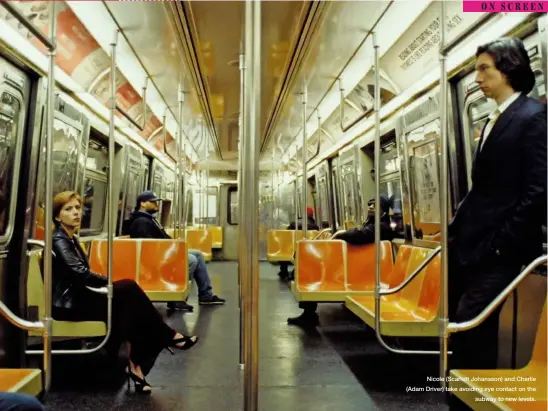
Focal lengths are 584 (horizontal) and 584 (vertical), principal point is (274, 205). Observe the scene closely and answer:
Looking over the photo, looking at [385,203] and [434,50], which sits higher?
[434,50]

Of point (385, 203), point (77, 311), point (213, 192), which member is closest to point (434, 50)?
point (385, 203)

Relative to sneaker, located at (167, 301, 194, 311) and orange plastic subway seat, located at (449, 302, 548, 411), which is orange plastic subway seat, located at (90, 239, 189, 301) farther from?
orange plastic subway seat, located at (449, 302, 548, 411)

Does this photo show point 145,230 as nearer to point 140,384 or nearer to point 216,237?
point 140,384

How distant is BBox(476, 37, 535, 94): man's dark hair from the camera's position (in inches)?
93.8

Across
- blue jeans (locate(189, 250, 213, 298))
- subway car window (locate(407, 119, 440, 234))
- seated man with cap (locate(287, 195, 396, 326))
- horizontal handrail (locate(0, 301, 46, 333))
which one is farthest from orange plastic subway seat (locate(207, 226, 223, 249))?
horizontal handrail (locate(0, 301, 46, 333))

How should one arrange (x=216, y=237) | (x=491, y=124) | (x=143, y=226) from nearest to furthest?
(x=491, y=124)
(x=143, y=226)
(x=216, y=237)

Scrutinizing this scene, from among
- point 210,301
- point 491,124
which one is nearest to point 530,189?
point 491,124

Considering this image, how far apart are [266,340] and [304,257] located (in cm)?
85

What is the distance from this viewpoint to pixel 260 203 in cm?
412

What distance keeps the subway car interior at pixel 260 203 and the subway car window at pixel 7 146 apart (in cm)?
1

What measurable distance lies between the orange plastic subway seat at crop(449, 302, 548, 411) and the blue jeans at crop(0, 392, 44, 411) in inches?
57.8

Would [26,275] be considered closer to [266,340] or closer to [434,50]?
[266,340]

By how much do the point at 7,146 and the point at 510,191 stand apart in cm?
283

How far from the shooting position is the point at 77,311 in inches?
145
